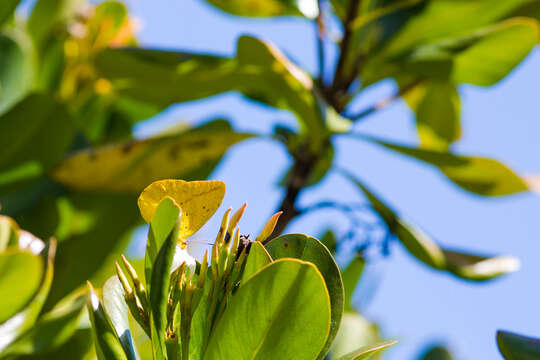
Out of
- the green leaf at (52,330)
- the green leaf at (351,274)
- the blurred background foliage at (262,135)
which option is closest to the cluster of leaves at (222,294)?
the green leaf at (52,330)

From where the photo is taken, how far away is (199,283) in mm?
535

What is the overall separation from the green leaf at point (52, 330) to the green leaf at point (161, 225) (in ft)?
0.95

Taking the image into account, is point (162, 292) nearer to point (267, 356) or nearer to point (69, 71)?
point (267, 356)

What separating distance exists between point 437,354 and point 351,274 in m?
0.23

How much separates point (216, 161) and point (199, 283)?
0.79m

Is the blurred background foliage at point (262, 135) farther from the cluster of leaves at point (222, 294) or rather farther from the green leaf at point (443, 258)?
the cluster of leaves at point (222, 294)

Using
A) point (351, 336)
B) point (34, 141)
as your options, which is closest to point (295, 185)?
point (351, 336)

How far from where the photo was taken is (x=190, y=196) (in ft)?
1.71

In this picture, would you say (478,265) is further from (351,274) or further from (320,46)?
(320,46)

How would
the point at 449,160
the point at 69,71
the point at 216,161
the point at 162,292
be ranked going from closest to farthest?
the point at 162,292, the point at 449,160, the point at 216,161, the point at 69,71

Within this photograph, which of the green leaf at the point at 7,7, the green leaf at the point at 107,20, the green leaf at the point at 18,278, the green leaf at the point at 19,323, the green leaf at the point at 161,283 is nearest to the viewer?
the green leaf at the point at 161,283

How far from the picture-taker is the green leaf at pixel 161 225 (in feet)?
1.58

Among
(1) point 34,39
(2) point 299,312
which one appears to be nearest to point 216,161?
(1) point 34,39

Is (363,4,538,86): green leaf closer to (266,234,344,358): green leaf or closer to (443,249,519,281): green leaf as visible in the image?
(443,249,519,281): green leaf
